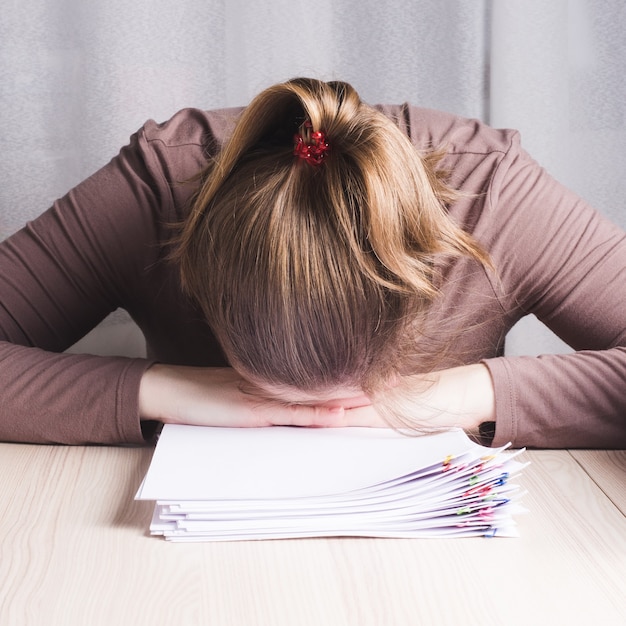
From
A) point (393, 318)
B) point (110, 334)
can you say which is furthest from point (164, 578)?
point (110, 334)

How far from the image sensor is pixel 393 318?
75 cm

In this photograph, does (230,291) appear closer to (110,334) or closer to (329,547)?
(329,547)

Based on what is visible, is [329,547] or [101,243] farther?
[101,243]

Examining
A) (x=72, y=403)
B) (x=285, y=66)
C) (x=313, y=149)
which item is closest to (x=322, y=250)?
(x=313, y=149)

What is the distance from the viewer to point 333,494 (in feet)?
2.38

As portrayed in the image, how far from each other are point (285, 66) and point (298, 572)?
0.97 meters

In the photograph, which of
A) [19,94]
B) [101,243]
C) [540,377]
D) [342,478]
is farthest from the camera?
[19,94]

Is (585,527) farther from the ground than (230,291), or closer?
closer

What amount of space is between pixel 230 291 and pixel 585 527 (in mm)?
369

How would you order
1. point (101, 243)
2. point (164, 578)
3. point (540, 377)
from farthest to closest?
point (101, 243) < point (540, 377) < point (164, 578)

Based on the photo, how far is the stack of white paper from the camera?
711 millimetres

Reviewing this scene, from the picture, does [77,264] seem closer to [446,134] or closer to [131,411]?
[131,411]

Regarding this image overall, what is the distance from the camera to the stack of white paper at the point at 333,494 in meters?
0.71

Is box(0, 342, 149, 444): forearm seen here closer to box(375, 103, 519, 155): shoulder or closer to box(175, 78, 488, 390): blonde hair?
box(175, 78, 488, 390): blonde hair
